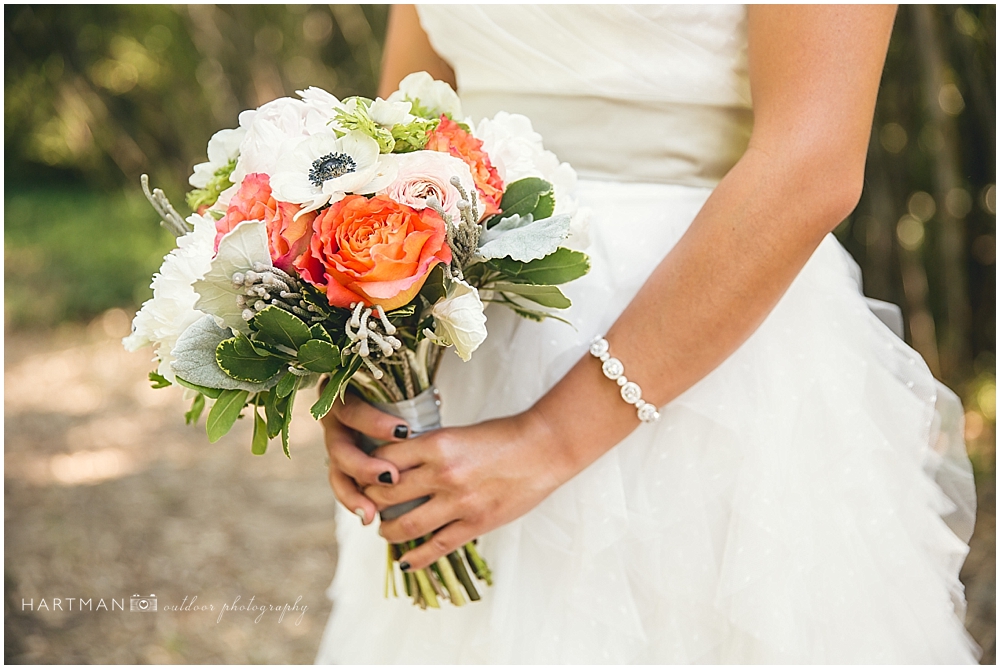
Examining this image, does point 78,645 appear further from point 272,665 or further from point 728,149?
point 728,149

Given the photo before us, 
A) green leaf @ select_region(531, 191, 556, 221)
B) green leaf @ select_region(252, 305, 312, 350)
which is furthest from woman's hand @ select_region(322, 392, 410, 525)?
green leaf @ select_region(531, 191, 556, 221)

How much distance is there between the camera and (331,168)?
0.86 metres

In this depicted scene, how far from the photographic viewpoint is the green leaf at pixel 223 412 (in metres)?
0.89

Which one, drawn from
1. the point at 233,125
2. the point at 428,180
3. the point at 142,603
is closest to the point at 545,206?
the point at 428,180

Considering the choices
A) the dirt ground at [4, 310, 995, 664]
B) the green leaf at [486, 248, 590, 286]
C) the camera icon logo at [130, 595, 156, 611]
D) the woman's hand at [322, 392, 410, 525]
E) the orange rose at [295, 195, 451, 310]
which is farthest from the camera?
the camera icon logo at [130, 595, 156, 611]

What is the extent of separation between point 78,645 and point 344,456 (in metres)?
1.93

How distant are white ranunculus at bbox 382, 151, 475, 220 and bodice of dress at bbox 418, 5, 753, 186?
0.37 metres

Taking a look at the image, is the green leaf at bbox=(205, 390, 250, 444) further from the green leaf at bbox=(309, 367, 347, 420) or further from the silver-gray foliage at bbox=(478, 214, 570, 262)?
the silver-gray foliage at bbox=(478, 214, 570, 262)

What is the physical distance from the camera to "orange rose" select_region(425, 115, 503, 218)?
3.01ft

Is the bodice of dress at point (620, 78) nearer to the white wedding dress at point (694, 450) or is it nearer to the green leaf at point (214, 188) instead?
the white wedding dress at point (694, 450)

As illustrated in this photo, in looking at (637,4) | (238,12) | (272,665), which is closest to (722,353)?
(637,4)

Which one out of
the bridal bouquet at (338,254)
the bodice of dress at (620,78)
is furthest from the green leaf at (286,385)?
the bodice of dress at (620,78)

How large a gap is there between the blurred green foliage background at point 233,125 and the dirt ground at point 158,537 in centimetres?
80

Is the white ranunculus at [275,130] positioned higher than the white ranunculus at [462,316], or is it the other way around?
the white ranunculus at [275,130]
